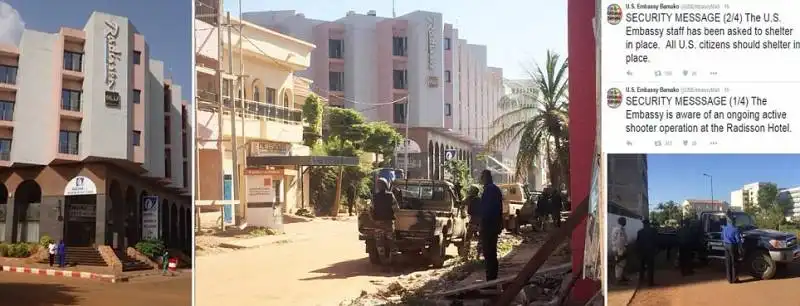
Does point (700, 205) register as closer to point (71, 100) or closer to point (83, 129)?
point (83, 129)

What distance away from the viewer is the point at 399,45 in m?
4.56

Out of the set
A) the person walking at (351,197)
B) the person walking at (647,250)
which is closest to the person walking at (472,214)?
the person walking at (351,197)

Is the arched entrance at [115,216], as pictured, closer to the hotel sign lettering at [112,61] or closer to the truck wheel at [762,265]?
the hotel sign lettering at [112,61]

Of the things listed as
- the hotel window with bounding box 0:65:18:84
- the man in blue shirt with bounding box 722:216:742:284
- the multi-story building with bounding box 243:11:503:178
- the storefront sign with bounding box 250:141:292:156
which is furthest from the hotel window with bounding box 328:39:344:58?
the man in blue shirt with bounding box 722:216:742:284

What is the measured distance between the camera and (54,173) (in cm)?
421

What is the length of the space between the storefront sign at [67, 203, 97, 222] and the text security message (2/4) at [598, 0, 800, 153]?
290 cm

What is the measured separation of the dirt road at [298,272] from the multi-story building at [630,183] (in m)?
1.15

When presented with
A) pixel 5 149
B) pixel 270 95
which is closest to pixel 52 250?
pixel 5 149

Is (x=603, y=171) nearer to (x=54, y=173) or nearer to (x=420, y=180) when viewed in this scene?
(x=420, y=180)

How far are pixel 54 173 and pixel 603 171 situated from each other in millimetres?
3051

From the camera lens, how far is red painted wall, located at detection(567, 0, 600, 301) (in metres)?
4.46

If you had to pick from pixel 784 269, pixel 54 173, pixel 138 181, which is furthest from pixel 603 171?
pixel 54 173

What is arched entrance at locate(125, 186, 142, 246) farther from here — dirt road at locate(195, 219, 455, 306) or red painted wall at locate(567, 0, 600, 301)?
red painted wall at locate(567, 0, 600, 301)

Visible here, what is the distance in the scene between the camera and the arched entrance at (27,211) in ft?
14.0
